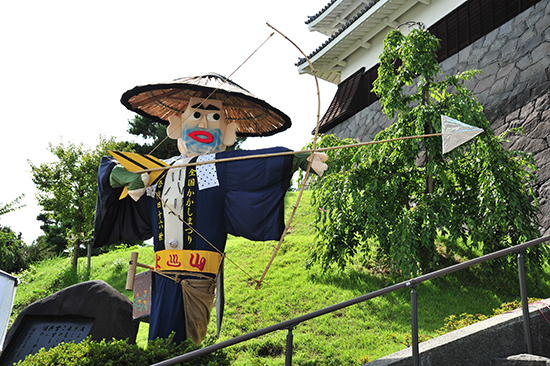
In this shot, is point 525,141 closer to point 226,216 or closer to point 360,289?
point 360,289

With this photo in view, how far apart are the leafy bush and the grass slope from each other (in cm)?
125

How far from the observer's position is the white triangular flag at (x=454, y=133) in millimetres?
3646

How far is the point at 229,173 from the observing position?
413 centimetres

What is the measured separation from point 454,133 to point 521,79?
6.38 m

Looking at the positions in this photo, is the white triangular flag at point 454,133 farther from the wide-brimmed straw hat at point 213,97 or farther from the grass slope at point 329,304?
the grass slope at point 329,304

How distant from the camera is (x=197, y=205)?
407 cm

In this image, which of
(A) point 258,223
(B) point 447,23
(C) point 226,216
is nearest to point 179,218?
(C) point 226,216

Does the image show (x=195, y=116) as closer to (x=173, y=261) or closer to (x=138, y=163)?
(x=138, y=163)

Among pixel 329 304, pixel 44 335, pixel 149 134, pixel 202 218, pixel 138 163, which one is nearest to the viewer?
pixel 138 163

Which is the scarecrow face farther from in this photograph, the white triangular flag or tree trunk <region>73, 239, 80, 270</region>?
tree trunk <region>73, 239, 80, 270</region>

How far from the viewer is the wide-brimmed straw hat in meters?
4.27

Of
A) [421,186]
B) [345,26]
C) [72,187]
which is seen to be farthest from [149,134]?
[421,186]

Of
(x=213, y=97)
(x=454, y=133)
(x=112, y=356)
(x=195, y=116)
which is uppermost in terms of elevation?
(x=213, y=97)

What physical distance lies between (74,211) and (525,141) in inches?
430
